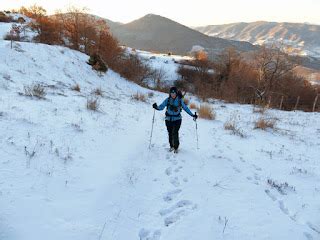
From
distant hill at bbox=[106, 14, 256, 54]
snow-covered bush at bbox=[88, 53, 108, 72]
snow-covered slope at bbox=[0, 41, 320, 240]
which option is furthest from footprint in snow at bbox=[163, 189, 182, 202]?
distant hill at bbox=[106, 14, 256, 54]

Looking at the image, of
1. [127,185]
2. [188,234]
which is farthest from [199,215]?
[127,185]

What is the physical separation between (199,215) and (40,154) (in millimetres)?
3161

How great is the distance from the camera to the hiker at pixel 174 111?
293 inches

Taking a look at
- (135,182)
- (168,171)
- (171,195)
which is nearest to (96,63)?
(168,171)

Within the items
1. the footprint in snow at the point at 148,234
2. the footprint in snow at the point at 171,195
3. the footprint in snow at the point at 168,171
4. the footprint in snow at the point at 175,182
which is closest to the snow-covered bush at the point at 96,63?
the footprint in snow at the point at 168,171

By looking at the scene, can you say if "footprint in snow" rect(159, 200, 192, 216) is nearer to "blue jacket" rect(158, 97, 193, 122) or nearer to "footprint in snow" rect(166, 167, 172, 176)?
"footprint in snow" rect(166, 167, 172, 176)

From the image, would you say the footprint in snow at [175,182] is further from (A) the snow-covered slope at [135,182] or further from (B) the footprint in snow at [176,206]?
(B) the footprint in snow at [176,206]

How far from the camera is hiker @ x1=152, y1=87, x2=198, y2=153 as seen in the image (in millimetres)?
7449

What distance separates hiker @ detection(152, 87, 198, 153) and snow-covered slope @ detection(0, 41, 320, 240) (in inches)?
20.1

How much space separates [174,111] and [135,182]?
2.71 meters

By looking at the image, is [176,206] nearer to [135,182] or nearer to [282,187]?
[135,182]

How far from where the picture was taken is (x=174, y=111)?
758 cm

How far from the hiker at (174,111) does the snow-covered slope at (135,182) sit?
0.51 metres

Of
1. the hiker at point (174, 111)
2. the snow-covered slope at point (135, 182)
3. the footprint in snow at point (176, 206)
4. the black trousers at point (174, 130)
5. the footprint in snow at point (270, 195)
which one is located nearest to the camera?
the snow-covered slope at point (135, 182)
